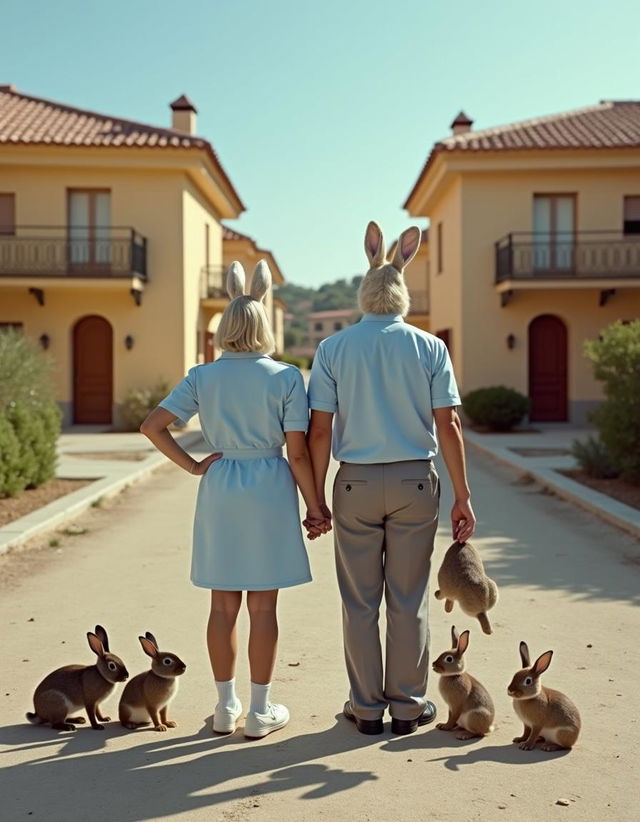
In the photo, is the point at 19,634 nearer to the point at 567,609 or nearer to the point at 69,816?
the point at 69,816

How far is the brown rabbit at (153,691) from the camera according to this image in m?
4.28

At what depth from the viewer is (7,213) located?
2445 centimetres

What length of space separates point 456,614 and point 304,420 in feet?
9.01

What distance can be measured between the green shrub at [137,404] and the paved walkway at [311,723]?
14.5 meters

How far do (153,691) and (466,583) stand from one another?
4.75ft

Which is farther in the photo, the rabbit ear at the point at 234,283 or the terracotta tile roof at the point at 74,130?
the terracotta tile roof at the point at 74,130

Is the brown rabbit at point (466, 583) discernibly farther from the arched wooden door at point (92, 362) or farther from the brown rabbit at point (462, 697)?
the arched wooden door at point (92, 362)

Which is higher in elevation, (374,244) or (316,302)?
(316,302)

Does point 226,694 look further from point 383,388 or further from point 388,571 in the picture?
point 383,388

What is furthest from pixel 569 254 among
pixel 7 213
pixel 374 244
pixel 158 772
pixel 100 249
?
pixel 158 772

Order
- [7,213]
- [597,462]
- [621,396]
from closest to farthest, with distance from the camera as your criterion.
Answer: [621,396], [597,462], [7,213]

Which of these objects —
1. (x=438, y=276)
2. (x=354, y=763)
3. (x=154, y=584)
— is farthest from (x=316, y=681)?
(x=438, y=276)

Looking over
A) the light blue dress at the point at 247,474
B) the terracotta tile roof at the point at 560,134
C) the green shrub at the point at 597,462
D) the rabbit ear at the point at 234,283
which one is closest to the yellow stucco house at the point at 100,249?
the terracotta tile roof at the point at 560,134

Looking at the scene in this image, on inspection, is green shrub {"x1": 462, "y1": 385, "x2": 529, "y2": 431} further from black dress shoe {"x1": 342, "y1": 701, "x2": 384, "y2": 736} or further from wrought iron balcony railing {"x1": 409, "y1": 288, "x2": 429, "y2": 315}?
black dress shoe {"x1": 342, "y1": 701, "x2": 384, "y2": 736}
